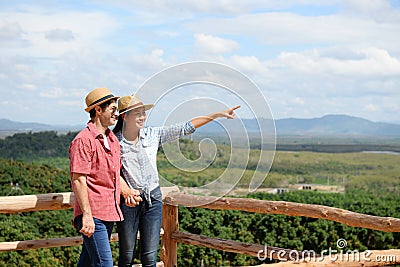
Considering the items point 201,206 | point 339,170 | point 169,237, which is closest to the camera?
point 201,206

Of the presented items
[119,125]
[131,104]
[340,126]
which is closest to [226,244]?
[119,125]

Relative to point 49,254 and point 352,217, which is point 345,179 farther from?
point 352,217

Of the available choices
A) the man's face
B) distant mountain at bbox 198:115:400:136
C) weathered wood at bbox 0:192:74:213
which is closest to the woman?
the man's face

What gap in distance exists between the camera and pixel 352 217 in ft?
11.3

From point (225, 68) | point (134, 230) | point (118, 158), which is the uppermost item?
point (225, 68)

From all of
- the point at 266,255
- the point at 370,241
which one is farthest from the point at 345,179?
the point at 266,255

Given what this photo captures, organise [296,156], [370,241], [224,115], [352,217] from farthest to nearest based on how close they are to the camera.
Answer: [296,156] < [370,241] < [352,217] < [224,115]

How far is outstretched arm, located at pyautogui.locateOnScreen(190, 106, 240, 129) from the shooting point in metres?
3.04

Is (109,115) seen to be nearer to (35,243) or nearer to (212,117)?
(212,117)

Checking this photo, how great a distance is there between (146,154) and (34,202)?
33.8 inches

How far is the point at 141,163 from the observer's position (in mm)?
3008

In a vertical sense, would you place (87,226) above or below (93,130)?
below

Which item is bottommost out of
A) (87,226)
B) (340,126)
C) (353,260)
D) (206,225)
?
(206,225)

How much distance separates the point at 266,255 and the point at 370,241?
593 cm
